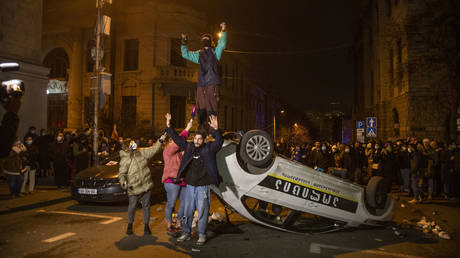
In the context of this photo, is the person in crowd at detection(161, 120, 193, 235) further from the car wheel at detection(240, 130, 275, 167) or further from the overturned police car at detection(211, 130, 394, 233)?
the car wheel at detection(240, 130, 275, 167)

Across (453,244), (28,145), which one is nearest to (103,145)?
(28,145)

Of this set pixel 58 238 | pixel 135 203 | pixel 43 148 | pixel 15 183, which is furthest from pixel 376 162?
pixel 43 148

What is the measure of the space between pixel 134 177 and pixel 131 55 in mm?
21957

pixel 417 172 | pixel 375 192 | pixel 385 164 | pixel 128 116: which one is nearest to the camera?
pixel 375 192

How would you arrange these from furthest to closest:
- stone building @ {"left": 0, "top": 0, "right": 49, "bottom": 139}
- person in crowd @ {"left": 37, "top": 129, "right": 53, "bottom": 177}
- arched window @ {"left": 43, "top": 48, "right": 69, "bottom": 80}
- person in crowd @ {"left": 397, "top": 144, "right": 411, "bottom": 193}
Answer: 1. arched window @ {"left": 43, "top": 48, "right": 69, "bottom": 80}
2. stone building @ {"left": 0, "top": 0, "right": 49, "bottom": 139}
3. person in crowd @ {"left": 37, "top": 129, "right": 53, "bottom": 177}
4. person in crowd @ {"left": 397, "top": 144, "right": 411, "bottom": 193}

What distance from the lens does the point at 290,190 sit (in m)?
5.75

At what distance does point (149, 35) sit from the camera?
25.0 metres

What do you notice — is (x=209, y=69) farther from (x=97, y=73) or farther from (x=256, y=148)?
(x=97, y=73)

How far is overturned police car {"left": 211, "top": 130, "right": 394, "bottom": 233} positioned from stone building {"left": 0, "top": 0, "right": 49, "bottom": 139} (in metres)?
13.4

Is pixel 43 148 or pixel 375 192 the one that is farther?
pixel 43 148

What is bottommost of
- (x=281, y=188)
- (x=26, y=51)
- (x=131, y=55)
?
(x=281, y=188)

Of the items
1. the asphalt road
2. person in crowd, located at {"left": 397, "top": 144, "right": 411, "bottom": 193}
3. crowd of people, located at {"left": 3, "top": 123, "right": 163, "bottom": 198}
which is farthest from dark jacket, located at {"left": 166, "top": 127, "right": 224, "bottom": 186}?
person in crowd, located at {"left": 397, "top": 144, "right": 411, "bottom": 193}

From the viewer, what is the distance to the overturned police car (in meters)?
5.52

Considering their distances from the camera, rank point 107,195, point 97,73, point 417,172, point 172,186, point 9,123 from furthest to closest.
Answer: point 97,73 < point 417,172 < point 107,195 < point 172,186 < point 9,123
